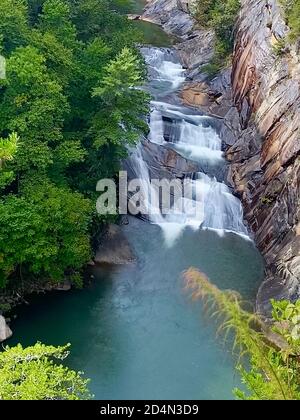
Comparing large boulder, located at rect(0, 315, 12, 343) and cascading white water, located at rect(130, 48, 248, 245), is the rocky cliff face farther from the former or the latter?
large boulder, located at rect(0, 315, 12, 343)

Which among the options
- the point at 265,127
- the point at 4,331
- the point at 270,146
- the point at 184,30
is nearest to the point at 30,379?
the point at 4,331

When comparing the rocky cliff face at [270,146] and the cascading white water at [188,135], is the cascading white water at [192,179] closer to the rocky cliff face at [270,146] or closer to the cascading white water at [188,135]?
the cascading white water at [188,135]

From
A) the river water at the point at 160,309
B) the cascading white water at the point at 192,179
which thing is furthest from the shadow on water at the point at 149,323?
the cascading white water at the point at 192,179

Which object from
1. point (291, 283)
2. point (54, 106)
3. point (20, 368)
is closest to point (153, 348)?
point (291, 283)

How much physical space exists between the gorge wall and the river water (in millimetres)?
971

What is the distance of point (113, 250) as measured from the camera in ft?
76.8

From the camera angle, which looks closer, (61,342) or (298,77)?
(61,342)

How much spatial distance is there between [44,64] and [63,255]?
842 cm

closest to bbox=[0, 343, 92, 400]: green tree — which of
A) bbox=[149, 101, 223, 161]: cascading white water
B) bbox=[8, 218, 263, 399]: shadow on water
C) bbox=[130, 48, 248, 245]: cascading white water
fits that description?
bbox=[8, 218, 263, 399]: shadow on water

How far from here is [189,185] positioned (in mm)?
27531

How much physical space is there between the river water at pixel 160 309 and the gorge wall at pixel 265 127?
3.18 ft

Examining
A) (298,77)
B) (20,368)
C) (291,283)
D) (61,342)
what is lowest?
(61,342)

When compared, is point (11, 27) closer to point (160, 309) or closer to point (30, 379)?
point (160, 309)

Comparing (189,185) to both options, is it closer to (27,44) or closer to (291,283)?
(291,283)
